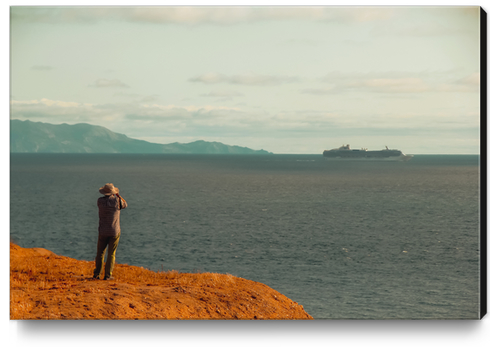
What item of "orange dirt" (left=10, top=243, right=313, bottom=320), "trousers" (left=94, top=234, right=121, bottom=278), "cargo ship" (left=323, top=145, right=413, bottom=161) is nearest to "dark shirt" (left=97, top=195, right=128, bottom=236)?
"trousers" (left=94, top=234, right=121, bottom=278)

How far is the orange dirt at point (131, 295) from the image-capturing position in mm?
9867

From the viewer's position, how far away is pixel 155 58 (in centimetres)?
1722

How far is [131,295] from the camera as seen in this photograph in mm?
10156

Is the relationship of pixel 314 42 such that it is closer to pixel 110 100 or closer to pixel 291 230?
pixel 291 230

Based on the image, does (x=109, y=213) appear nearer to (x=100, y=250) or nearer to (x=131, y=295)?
(x=100, y=250)

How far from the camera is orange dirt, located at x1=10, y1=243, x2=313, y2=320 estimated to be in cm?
987

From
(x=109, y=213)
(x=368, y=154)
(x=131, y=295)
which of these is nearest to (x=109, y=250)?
(x=109, y=213)

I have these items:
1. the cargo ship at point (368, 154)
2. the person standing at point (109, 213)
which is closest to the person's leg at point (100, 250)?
the person standing at point (109, 213)

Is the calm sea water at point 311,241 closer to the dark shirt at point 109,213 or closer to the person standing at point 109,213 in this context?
the person standing at point 109,213

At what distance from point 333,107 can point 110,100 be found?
24385mm

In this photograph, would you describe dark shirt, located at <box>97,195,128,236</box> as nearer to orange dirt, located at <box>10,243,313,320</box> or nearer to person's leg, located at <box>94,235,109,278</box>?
person's leg, located at <box>94,235,109,278</box>

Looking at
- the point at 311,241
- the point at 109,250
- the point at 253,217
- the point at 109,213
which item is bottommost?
the point at 311,241

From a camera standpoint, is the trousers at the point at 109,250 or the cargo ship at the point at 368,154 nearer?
the trousers at the point at 109,250

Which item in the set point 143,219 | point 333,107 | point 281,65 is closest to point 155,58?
point 281,65
